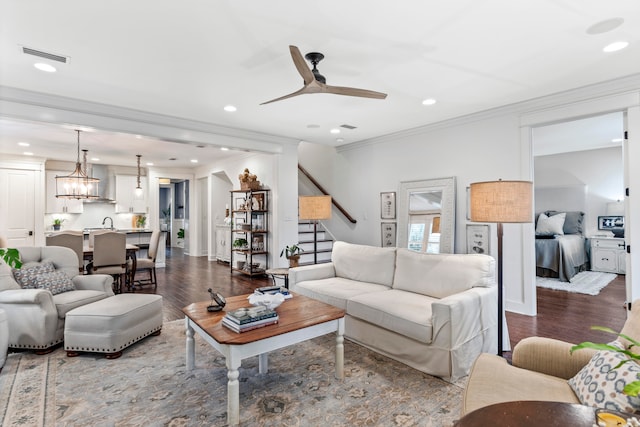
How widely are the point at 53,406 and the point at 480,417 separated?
8.36ft

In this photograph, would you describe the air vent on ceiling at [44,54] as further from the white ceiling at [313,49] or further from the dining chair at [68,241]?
the dining chair at [68,241]

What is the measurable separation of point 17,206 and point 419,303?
817cm

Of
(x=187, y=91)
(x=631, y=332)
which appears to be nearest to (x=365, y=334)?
(x=631, y=332)

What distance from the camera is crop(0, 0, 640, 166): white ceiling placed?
7.00ft

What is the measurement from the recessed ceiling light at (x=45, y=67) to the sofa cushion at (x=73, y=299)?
6.98ft

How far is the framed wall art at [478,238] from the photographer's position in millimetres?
4320

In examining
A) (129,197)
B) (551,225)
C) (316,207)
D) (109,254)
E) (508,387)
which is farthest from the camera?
(129,197)

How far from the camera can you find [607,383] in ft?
4.08

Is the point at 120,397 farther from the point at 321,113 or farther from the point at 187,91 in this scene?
the point at 321,113


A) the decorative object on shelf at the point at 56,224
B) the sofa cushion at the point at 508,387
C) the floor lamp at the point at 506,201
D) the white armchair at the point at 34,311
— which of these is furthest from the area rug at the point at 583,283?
the decorative object on shelf at the point at 56,224

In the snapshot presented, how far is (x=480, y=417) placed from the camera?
3.52 feet

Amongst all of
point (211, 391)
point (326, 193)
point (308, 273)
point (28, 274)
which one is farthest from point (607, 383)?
point (326, 193)

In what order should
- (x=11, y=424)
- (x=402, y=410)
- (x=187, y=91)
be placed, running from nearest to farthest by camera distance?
(x=11, y=424) < (x=402, y=410) < (x=187, y=91)

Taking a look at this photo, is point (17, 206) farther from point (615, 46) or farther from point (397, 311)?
point (615, 46)
